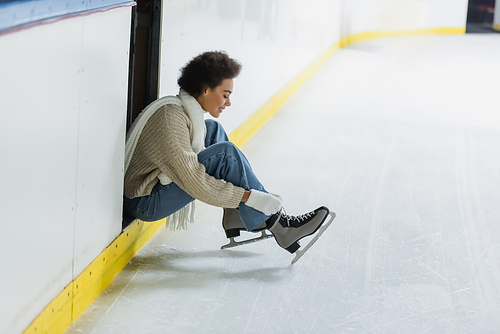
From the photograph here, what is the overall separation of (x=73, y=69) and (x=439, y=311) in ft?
5.00

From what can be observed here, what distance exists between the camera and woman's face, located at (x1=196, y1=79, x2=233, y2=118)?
7.71 feet

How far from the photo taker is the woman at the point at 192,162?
2184 mm

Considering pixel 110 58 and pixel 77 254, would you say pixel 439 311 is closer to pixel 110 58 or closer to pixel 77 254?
pixel 77 254

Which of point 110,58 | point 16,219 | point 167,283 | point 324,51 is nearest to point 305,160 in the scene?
point 167,283

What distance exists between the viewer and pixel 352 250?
107 inches

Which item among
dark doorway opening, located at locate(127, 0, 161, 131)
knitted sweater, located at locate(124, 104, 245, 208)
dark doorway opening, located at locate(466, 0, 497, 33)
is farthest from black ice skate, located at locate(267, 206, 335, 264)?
dark doorway opening, located at locate(466, 0, 497, 33)

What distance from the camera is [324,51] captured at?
383 inches

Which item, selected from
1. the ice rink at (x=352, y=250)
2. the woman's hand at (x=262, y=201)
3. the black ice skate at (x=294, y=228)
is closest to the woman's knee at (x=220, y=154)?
the woman's hand at (x=262, y=201)

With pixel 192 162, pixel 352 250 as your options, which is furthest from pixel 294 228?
pixel 192 162

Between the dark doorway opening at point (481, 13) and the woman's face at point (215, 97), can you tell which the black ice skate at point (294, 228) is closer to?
the woman's face at point (215, 97)

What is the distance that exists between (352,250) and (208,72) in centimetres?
107

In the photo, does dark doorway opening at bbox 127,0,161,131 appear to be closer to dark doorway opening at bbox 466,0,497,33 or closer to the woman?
the woman

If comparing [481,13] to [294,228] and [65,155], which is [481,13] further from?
[65,155]

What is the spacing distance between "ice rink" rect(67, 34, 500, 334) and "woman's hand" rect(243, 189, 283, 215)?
291mm
